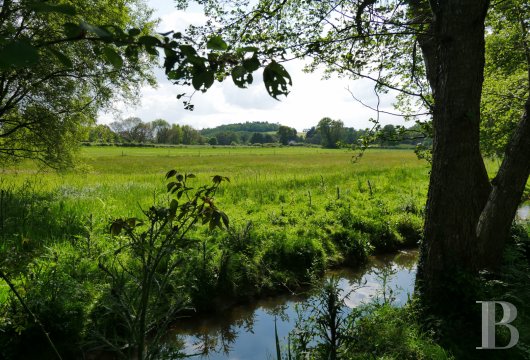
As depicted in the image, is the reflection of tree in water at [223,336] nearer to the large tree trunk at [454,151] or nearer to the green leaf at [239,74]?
the large tree trunk at [454,151]

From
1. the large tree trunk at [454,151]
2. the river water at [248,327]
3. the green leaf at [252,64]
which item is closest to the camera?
the green leaf at [252,64]

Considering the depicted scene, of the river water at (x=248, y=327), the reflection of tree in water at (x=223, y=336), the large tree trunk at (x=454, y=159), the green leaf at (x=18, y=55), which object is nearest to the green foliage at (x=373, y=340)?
the river water at (x=248, y=327)

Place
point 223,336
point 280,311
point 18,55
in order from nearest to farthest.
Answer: point 18,55 → point 223,336 → point 280,311

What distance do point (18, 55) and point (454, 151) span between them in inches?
194

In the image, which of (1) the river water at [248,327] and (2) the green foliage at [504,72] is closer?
(1) the river water at [248,327]

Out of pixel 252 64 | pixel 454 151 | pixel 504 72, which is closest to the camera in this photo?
pixel 252 64

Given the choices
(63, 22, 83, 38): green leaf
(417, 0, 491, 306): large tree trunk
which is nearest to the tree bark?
(417, 0, 491, 306): large tree trunk

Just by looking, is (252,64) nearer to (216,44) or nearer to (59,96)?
(216,44)

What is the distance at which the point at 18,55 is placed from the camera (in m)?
0.86

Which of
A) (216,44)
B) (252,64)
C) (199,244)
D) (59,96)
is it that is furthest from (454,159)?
(59,96)

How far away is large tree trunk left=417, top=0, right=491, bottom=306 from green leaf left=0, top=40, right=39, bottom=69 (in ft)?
15.9

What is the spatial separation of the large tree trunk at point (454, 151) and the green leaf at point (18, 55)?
4.83 metres

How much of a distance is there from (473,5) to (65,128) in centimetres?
1131

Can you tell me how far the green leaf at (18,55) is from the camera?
2.77 ft
